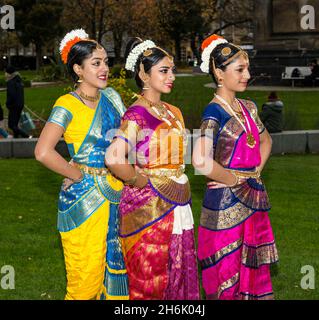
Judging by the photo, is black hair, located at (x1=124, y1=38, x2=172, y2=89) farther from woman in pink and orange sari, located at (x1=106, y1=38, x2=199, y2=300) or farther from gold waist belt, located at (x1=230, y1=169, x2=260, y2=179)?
gold waist belt, located at (x1=230, y1=169, x2=260, y2=179)

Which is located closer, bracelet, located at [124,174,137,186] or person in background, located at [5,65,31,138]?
bracelet, located at [124,174,137,186]

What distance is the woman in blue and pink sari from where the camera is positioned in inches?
233

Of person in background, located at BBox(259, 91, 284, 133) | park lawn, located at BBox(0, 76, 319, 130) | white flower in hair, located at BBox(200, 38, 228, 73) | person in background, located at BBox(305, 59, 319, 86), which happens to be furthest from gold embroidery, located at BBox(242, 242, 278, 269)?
person in background, located at BBox(305, 59, 319, 86)

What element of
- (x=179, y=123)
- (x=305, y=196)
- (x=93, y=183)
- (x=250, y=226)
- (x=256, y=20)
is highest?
(x=256, y=20)

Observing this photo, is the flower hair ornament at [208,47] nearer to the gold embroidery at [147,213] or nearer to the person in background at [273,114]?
the gold embroidery at [147,213]

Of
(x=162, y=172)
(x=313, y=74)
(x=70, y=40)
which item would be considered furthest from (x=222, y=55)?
(x=313, y=74)

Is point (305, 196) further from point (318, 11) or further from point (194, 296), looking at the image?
point (318, 11)

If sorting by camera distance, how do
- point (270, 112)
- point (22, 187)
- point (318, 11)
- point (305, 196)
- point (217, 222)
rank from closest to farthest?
point (217, 222), point (305, 196), point (22, 187), point (270, 112), point (318, 11)

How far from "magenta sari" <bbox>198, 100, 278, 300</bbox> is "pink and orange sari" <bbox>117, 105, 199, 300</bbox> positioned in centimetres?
33

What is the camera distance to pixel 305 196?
1252 cm

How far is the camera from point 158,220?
5.68 m

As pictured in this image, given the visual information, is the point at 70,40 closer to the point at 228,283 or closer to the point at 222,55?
the point at 222,55

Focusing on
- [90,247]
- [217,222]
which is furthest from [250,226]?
[90,247]

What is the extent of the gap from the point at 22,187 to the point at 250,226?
793 cm
